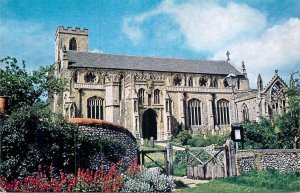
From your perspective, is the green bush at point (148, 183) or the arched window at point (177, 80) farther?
the arched window at point (177, 80)

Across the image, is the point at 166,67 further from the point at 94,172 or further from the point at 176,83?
the point at 94,172

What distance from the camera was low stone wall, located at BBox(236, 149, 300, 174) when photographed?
17750 millimetres

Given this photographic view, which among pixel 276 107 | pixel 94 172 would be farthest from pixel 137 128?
pixel 94 172

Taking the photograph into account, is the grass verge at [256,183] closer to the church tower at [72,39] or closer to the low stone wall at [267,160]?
the low stone wall at [267,160]

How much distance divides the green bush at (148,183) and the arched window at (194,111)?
39.2m

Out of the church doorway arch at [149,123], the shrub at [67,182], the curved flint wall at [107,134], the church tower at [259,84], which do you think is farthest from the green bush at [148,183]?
the church tower at [259,84]

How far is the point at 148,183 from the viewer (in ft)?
43.1

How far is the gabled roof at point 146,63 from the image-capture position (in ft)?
176

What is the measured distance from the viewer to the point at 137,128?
45438 mm

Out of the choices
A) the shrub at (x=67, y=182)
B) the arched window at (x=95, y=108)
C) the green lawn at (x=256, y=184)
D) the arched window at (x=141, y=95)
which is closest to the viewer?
the shrub at (x=67, y=182)

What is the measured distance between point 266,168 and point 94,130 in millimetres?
9593

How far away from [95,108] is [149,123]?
27.0ft

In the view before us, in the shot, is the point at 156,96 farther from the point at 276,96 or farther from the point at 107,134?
the point at 107,134

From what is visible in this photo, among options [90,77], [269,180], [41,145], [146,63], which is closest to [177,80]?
[146,63]
